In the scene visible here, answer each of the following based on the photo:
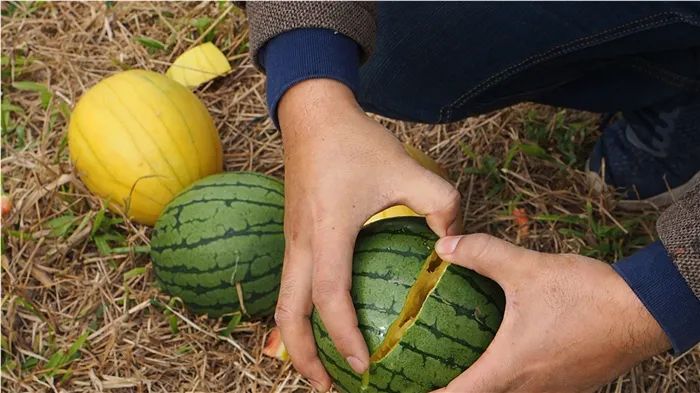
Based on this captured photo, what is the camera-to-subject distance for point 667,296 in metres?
1.76

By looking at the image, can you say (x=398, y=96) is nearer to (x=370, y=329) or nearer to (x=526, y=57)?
(x=526, y=57)

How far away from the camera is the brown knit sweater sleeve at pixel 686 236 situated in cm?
175

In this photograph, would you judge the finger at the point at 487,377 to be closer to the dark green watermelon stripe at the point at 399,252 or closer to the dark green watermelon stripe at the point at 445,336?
the dark green watermelon stripe at the point at 445,336

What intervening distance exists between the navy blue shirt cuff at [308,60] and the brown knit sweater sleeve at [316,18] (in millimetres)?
18

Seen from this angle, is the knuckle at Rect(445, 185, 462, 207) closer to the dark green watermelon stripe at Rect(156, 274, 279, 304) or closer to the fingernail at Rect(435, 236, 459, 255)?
the fingernail at Rect(435, 236, 459, 255)

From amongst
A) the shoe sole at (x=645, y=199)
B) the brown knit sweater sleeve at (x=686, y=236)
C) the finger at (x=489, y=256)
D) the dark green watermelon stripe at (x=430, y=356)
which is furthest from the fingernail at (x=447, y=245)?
the shoe sole at (x=645, y=199)

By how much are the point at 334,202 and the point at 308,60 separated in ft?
1.33

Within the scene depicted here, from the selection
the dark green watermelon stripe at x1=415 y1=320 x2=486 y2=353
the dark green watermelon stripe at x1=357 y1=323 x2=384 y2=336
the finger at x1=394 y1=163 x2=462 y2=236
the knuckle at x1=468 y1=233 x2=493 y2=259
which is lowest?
the dark green watermelon stripe at x1=357 y1=323 x2=384 y2=336

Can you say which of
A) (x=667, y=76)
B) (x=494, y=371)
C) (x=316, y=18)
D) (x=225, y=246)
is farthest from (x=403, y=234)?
(x=667, y=76)

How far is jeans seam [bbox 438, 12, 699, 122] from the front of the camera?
231 cm

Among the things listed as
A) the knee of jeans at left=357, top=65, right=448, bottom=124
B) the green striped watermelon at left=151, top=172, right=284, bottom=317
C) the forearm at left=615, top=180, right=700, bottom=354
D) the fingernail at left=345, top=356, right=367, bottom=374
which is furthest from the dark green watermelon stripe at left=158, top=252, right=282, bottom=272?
the forearm at left=615, top=180, right=700, bottom=354

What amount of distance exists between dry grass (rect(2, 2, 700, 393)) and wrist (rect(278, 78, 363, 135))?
0.88 m

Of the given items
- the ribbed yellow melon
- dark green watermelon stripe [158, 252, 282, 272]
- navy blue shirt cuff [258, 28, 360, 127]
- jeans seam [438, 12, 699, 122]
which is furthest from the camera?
the ribbed yellow melon

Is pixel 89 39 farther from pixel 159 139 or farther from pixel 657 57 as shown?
pixel 657 57
